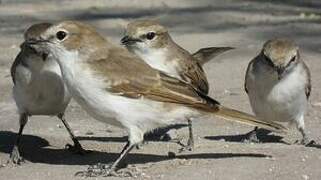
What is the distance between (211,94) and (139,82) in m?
4.19

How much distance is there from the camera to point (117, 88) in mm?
8023

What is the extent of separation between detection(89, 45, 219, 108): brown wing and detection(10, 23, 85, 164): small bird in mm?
764

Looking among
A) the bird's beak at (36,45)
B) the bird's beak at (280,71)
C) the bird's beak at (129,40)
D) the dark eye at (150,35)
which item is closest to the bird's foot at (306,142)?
the bird's beak at (280,71)

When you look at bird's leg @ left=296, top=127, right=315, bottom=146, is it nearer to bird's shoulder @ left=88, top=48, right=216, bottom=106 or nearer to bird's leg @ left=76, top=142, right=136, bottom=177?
bird's shoulder @ left=88, top=48, right=216, bottom=106

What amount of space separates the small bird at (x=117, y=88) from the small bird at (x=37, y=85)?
0.45 meters

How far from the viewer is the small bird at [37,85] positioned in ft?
28.9

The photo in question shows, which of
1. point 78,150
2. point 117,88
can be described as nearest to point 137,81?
point 117,88

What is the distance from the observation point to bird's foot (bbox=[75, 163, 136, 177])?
8039 mm

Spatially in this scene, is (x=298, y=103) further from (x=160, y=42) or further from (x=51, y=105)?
(x=51, y=105)

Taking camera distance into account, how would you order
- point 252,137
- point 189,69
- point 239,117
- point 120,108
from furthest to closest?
1. point 252,137
2. point 189,69
3. point 239,117
4. point 120,108

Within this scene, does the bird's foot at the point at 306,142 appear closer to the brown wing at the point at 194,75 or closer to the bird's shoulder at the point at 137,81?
the brown wing at the point at 194,75

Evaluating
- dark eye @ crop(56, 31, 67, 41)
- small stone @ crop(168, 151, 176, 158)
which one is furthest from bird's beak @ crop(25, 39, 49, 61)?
small stone @ crop(168, 151, 176, 158)

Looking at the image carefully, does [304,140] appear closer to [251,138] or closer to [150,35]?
[251,138]

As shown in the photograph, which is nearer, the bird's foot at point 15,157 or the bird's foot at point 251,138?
the bird's foot at point 15,157
